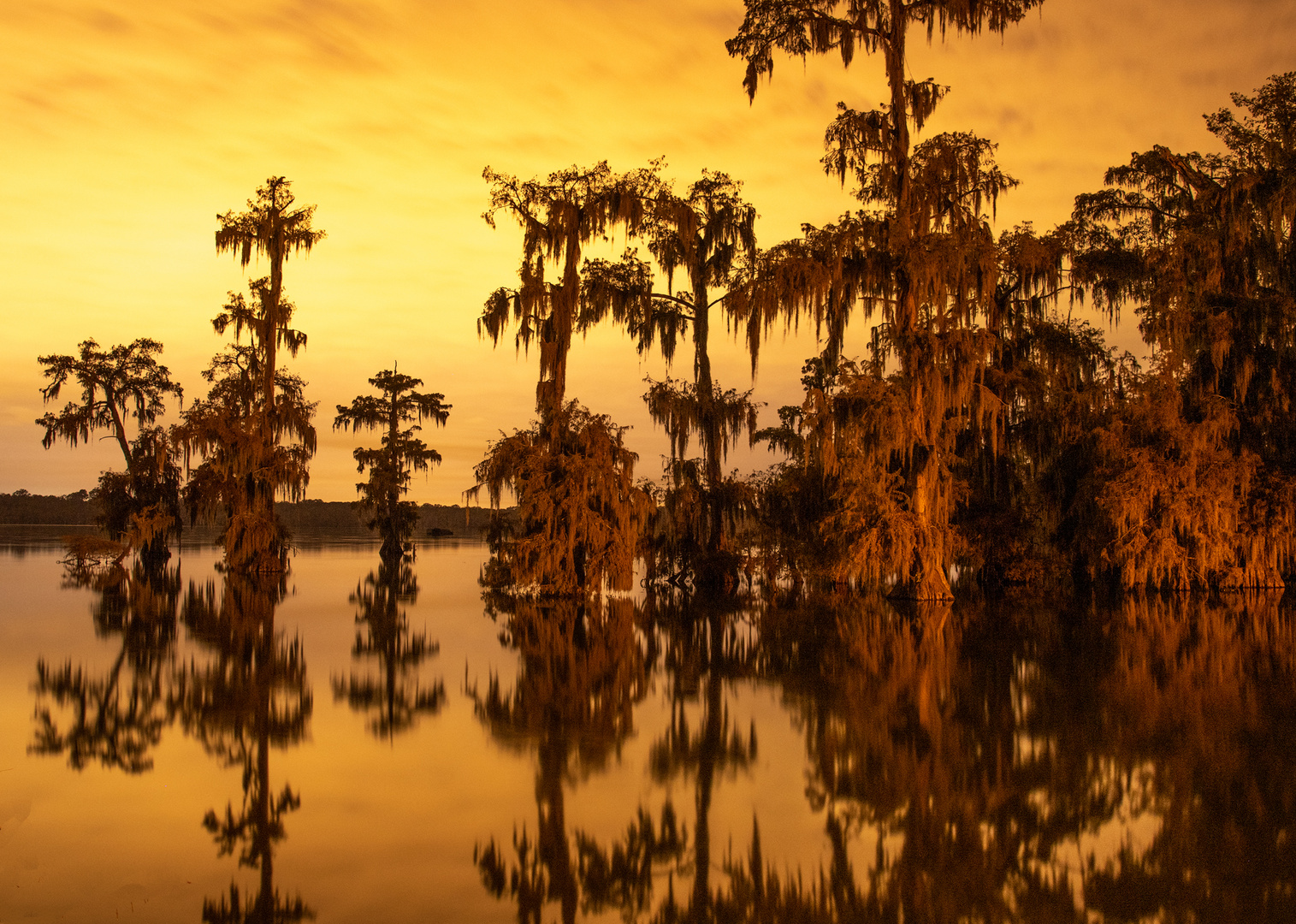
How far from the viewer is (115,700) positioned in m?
10.4

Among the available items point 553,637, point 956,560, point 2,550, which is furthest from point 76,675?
point 2,550

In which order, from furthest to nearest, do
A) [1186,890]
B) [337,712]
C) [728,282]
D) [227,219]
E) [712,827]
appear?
[227,219], [728,282], [337,712], [712,827], [1186,890]

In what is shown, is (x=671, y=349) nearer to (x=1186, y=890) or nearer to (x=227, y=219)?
(x=227, y=219)

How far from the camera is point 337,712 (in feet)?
32.6

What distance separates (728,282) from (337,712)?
18.9 meters

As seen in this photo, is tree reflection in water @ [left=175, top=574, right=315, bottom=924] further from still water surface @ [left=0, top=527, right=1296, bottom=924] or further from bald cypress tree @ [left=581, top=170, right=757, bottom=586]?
bald cypress tree @ [left=581, top=170, right=757, bottom=586]

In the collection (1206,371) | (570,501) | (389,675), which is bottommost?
(389,675)

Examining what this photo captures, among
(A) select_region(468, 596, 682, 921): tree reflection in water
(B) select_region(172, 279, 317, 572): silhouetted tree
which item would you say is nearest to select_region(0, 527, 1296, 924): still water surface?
(A) select_region(468, 596, 682, 921): tree reflection in water

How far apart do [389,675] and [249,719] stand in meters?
2.90

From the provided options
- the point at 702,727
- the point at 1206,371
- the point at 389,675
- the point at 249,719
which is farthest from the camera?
the point at 1206,371

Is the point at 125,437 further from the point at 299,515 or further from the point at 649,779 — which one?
the point at 299,515

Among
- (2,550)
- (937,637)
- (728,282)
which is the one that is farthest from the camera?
(2,550)

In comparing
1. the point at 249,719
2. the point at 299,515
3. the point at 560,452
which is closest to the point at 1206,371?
the point at 560,452

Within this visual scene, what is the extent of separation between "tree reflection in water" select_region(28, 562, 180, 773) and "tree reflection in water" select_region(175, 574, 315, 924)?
352 mm
